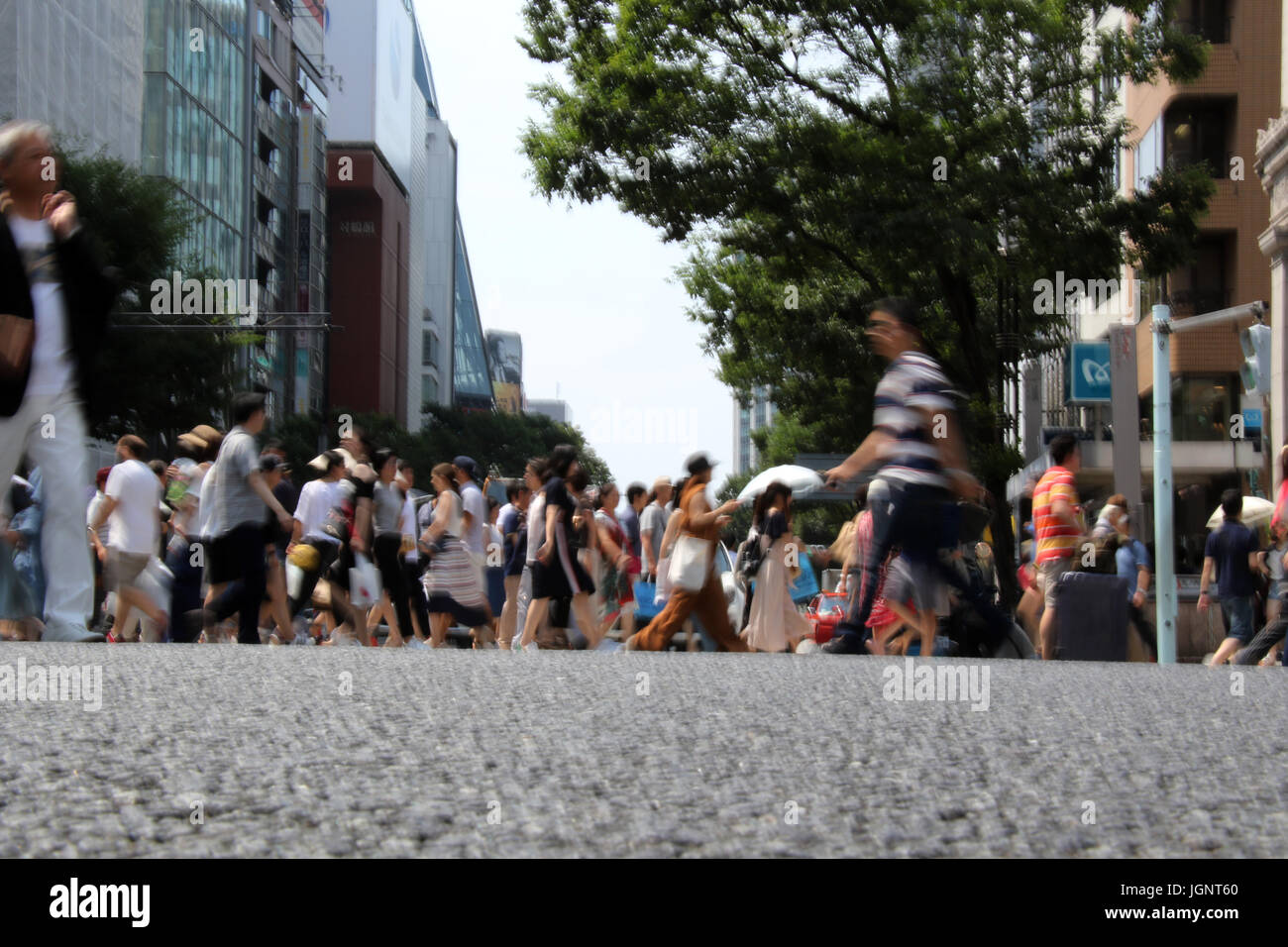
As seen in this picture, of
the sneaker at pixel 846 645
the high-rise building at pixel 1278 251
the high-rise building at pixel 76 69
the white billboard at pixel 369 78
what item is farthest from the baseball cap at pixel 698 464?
the white billboard at pixel 369 78

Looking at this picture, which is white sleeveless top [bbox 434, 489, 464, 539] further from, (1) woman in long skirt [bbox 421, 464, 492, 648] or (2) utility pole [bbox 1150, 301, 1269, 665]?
(2) utility pole [bbox 1150, 301, 1269, 665]

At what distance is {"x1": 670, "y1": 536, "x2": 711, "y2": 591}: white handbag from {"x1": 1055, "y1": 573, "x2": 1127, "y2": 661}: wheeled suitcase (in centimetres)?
229

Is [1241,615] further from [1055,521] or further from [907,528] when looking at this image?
[907,528]

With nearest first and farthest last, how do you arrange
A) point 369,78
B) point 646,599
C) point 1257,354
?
point 646,599 → point 1257,354 → point 369,78

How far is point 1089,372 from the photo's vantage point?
27.7 m

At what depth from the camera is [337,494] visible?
1229 cm

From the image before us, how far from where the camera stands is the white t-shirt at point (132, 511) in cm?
997

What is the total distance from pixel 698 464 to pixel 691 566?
0.91m

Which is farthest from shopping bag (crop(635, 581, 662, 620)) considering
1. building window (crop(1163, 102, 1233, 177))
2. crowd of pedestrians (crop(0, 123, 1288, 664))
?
building window (crop(1163, 102, 1233, 177))

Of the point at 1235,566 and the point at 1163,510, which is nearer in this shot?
the point at 1235,566

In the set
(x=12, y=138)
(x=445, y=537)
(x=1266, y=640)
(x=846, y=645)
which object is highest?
(x=12, y=138)

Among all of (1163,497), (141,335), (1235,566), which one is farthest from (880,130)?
(141,335)
